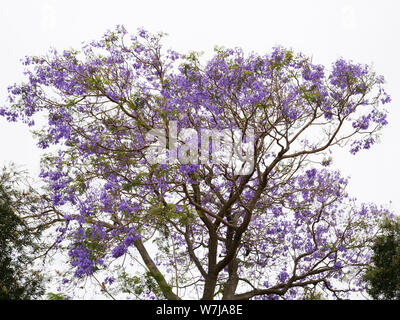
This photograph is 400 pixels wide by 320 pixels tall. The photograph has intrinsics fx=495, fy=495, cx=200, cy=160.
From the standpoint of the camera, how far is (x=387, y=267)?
8.58 m

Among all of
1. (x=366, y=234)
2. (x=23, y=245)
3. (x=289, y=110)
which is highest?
(x=289, y=110)

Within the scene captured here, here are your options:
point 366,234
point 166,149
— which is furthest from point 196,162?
point 366,234

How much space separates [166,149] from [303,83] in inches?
115

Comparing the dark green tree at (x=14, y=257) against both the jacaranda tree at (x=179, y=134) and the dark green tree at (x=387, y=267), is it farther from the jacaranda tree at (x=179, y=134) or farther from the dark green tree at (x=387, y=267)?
the dark green tree at (x=387, y=267)

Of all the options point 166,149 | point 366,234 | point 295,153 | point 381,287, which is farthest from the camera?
point 366,234

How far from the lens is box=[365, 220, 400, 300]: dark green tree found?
333 inches

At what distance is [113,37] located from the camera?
1008cm

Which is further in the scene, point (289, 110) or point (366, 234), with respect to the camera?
point (366, 234)

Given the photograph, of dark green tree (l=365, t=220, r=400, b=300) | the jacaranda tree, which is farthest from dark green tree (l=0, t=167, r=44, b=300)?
dark green tree (l=365, t=220, r=400, b=300)

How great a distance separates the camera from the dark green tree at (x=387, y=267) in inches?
333

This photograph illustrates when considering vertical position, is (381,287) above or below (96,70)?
below

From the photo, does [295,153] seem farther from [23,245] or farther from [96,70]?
[23,245]

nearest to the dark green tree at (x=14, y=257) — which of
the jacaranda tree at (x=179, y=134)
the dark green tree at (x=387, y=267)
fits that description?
the jacaranda tree at (x=179, y=134)

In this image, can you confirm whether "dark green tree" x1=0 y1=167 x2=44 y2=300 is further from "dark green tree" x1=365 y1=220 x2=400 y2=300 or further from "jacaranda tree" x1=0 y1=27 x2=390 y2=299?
"dark green tree" x1=365 y1=220 x2=400 y2=300
